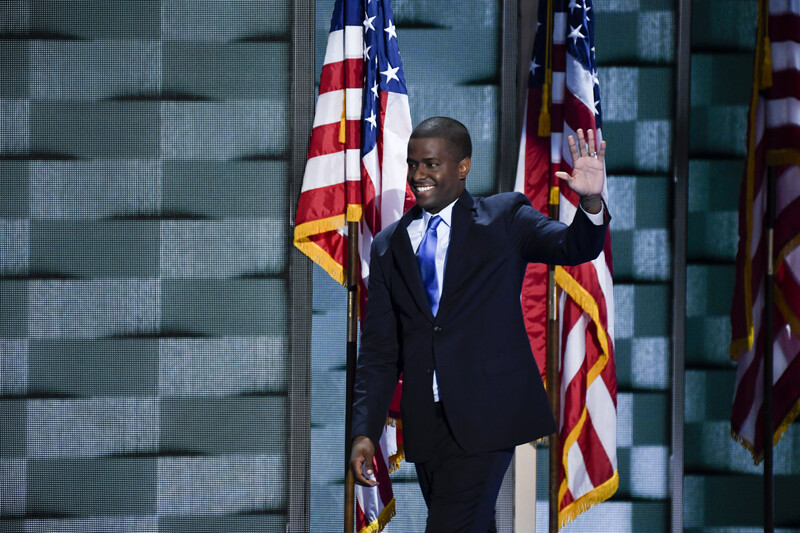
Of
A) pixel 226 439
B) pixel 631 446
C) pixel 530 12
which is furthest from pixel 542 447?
pixel 530 12

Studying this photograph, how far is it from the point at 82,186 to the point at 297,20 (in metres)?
1.20

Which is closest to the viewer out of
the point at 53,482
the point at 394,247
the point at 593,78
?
the point at 394,247

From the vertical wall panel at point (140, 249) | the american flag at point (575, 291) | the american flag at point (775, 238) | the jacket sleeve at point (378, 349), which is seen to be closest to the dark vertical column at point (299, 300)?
the vertical wall panel at point (140, 249)

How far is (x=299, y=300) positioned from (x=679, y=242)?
67.5 inches

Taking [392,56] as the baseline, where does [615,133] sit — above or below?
below

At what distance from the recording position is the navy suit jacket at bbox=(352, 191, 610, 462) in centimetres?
201

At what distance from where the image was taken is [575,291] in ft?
9.62

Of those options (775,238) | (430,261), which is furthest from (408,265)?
(775,238)

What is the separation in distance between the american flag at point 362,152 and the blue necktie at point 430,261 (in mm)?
857

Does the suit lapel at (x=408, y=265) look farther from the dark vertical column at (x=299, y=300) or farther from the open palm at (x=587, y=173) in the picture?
the dark vertical column at (x=299, y=300)

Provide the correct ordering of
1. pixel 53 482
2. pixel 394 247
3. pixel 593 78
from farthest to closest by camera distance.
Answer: pixel 53 482, pixel 593 78, pixel 394 247

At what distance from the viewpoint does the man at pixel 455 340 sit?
2000 millimetres

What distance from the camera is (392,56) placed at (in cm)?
302

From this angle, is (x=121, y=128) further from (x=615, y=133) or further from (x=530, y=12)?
(x=615, y=133)
